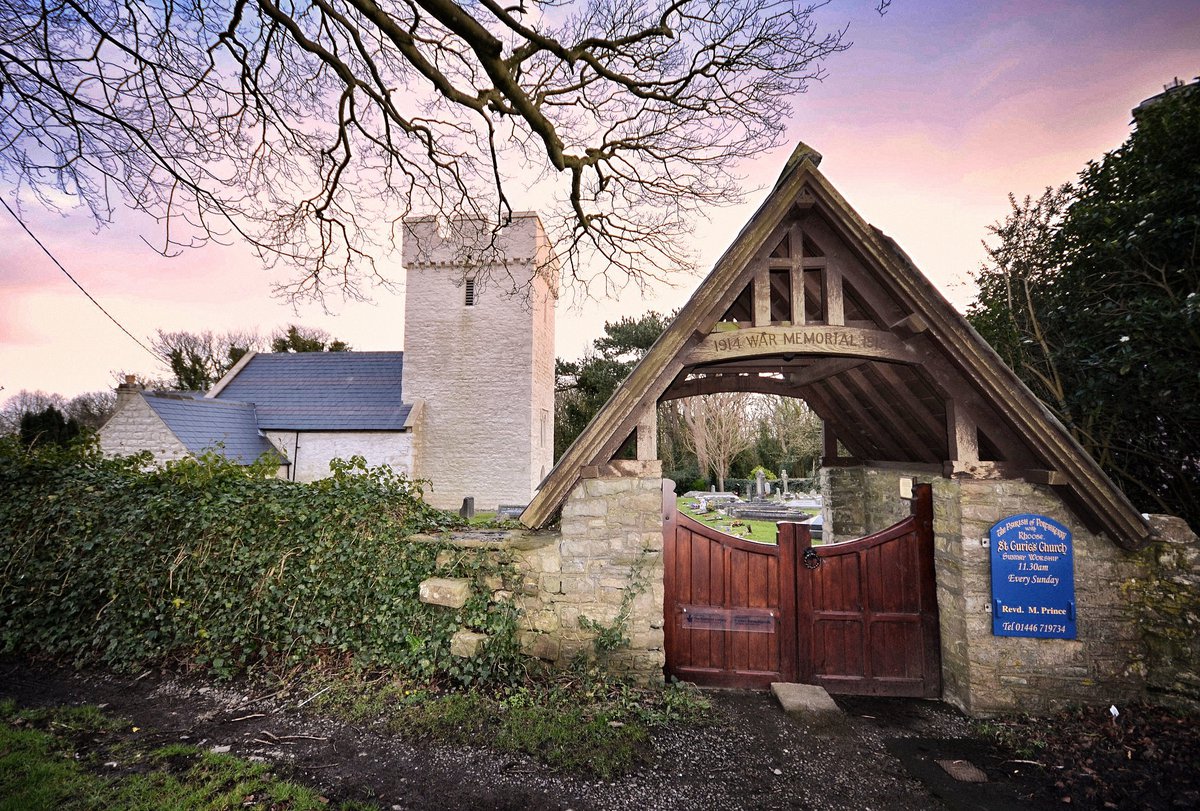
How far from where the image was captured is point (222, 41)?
4.79m

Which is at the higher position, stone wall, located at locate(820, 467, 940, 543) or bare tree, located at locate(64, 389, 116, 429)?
bare tree, located at locate(64, 389, 116, 429)

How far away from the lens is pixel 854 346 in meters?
4.42

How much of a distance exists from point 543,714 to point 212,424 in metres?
19.0

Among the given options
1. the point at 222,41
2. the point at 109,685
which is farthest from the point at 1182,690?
the point at 222,41

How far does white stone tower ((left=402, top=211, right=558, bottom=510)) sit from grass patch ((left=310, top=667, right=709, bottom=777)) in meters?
14.7

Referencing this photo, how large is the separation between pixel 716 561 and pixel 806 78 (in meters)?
5.43

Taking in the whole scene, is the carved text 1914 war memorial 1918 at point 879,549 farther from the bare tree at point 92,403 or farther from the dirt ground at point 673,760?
the bare tree at point 92,403

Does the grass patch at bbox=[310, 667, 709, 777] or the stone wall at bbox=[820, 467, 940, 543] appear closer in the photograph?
the grass patch at bbox=[310, 667, 709, 777]

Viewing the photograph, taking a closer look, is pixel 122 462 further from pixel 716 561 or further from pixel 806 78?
pixel 806 78

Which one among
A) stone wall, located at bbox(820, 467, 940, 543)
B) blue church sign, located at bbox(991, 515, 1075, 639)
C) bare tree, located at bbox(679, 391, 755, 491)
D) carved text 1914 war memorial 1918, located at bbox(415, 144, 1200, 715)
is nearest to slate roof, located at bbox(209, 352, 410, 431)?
bare tree, located at bbox(679, 391, 755, 491)

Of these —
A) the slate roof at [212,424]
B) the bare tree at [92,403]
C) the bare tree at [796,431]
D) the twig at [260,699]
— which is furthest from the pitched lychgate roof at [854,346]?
the bare tree at [92,403]

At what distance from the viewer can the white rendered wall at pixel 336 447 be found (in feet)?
60.1

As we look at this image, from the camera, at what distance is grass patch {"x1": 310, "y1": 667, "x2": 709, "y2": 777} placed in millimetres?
3678

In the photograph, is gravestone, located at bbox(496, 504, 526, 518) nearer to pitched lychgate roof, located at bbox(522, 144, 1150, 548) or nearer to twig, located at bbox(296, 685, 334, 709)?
twig, located at bbox(296, 685, 334, 709)
